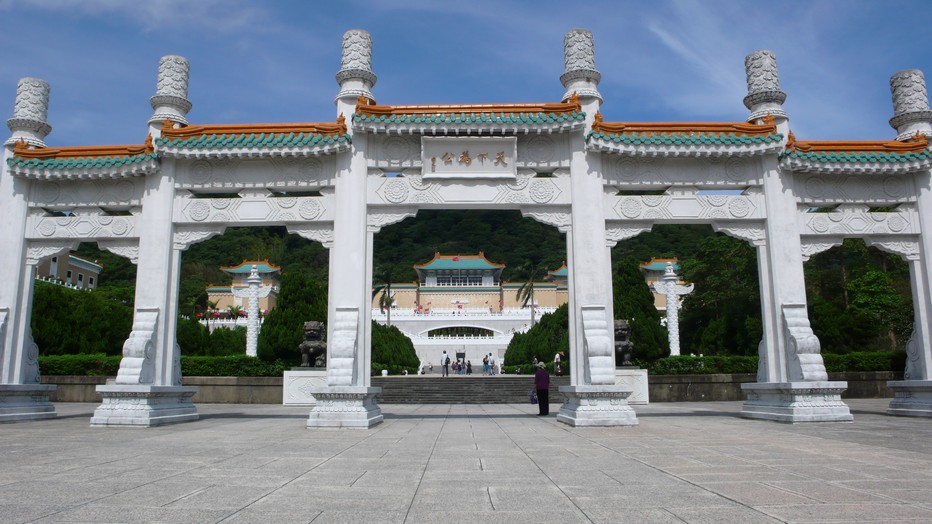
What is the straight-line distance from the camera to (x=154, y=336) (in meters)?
11.2

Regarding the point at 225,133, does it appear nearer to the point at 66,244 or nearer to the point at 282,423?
the point at 66,244

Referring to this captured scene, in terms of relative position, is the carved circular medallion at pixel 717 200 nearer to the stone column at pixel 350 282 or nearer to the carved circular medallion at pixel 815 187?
the carved circular medallion at pixel 815 187

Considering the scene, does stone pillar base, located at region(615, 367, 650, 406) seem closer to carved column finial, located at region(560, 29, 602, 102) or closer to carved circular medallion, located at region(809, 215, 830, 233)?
carved circular medallion, located at region(809, 215, 830, 233)

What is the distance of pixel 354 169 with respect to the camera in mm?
11414

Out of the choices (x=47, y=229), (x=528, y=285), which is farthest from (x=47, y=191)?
(x=528, y=285)

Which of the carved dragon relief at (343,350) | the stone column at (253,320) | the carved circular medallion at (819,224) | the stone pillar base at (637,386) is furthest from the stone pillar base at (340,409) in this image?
the stone column at (253,320)

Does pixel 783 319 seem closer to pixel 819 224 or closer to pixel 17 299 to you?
pixel 819 224

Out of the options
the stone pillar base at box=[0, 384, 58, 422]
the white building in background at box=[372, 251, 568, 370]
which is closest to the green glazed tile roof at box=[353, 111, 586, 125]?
the stone pillar base at box=[0, 384, 58, 422]

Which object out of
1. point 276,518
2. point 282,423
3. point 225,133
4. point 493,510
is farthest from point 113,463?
point 225,133

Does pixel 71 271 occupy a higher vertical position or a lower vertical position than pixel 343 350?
higher

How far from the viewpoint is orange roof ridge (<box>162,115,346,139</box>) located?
37.8 ft

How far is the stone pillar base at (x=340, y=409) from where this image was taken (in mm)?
10211

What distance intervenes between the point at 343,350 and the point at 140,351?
350 centimetres

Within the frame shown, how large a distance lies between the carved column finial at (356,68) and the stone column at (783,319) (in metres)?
7.44
